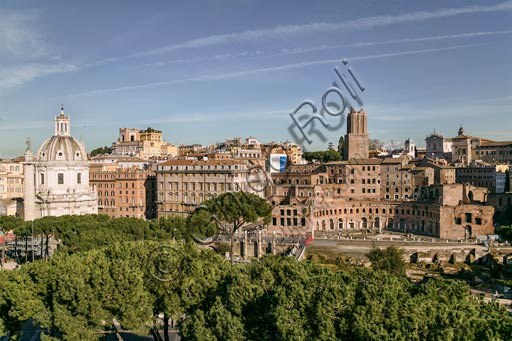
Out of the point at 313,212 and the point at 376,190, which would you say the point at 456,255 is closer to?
the point at 313,212

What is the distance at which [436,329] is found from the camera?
18.6m

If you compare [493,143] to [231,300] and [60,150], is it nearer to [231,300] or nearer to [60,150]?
[60,150]

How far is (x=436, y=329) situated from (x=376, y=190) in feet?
187

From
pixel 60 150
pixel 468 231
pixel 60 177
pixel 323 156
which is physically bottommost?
pixel 468 231

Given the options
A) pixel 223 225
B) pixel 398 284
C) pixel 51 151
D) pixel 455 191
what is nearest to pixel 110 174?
pixel 51 151

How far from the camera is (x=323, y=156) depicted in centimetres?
10694

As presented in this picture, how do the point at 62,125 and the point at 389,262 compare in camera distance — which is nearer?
the point at 389,262

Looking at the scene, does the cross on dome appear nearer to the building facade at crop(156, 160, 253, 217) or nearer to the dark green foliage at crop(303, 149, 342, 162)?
the building facade at crop(156, 160, 253, 217)

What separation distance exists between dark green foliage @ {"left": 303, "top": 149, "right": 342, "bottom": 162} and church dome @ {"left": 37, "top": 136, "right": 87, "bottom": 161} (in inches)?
2066

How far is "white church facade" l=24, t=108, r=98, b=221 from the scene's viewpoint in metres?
64.6

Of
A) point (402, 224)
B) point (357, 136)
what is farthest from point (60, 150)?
point (357, 136)

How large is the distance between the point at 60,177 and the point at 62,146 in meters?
3.96

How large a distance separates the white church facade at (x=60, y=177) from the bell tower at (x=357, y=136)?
41.3 metres

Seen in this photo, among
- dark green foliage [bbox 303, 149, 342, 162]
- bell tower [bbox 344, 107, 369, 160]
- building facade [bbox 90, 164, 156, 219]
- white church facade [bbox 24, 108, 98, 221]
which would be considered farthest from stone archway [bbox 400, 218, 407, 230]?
white church facade [bbox 24, 108, 98, 221]
